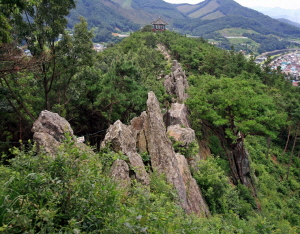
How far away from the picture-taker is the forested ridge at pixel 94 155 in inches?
127

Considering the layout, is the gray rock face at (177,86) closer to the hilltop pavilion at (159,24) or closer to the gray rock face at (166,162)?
the gray rock face at (166,162)

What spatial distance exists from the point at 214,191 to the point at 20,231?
946 cm

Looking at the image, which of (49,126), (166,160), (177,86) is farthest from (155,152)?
(177,86)

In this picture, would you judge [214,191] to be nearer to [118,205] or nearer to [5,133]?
[118,205]

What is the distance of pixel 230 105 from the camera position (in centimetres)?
1543

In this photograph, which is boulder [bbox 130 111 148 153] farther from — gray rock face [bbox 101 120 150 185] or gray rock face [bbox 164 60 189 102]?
gray rock face [bbox 164 60 189 102]

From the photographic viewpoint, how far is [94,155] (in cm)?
501

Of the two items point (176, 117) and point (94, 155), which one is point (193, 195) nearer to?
point (94, 155)

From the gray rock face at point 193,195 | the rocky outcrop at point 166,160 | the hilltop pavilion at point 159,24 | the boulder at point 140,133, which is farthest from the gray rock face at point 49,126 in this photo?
the hilltop pavilion at point 159,24

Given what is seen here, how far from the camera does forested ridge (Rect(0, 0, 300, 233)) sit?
3217 millimetres

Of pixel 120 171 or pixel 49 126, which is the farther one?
pixel 49 126

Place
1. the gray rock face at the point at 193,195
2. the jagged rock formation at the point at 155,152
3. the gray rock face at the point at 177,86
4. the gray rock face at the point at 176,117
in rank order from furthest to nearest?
the gray rock face at the point at 177,86 → the gray rock face at the point at 176,117 → the gray rock face at the point at 193,195 → the jagged rock formation at the point at 155,152

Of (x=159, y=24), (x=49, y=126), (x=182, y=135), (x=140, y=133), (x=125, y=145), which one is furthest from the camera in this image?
(x=159, y=24)

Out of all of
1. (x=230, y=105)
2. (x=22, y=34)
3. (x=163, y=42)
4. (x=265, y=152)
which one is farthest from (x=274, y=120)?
(x=163, y=42)
